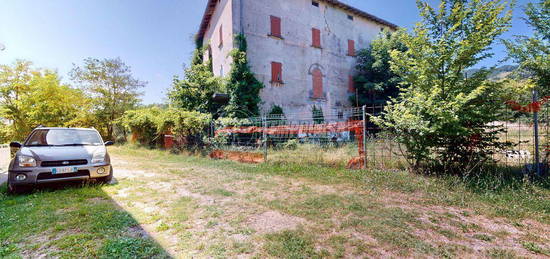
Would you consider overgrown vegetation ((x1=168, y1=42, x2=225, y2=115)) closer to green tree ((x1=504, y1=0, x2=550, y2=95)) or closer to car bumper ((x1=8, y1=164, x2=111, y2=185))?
car bumper ((x1=8, y1=164, x2=111, y2=185))

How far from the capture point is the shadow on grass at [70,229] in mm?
2270

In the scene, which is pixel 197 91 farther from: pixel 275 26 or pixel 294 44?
pixel 294 44

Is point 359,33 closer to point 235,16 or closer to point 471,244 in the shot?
point 235,16

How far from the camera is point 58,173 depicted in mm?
4191

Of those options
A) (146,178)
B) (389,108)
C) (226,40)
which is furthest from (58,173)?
(226,40)

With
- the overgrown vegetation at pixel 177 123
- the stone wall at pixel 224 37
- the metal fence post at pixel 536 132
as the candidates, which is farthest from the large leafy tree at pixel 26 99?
the metal fence post at pixel 536 132

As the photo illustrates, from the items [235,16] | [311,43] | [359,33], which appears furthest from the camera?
[359,33]

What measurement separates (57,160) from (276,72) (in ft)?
38.9

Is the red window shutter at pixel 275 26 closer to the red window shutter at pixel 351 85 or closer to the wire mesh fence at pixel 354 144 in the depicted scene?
the red window shutter at pixel 351 85

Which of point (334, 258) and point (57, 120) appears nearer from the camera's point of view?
point (334, 258)

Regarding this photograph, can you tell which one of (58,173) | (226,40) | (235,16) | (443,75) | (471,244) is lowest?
(471,244)

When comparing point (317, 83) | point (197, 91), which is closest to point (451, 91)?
point (317, 83)

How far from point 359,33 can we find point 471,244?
756 inches

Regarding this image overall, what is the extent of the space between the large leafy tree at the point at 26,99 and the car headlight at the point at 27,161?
14591 mm
